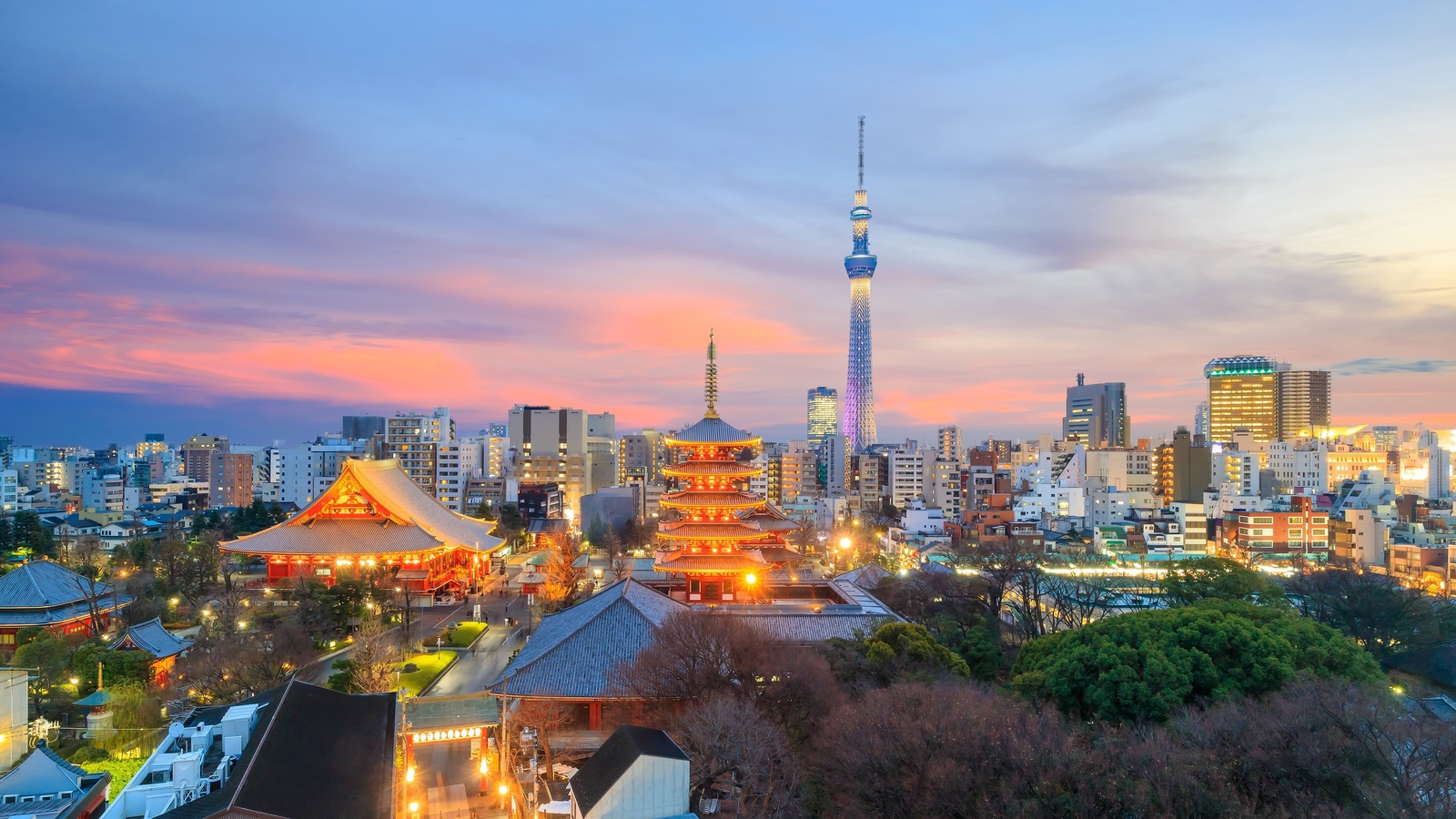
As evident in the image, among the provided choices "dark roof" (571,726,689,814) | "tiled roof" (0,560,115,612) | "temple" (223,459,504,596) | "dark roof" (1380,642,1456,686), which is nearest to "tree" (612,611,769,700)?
"dark roof" (571,726,689,814)

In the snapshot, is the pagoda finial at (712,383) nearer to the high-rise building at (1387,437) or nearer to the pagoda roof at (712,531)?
the pagoda roof at (712,531)

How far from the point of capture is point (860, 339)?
99.9 m

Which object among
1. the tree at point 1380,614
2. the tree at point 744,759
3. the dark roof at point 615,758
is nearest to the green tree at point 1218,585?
the tree at point 1380,614

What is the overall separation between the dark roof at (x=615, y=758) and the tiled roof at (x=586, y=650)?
4.04m

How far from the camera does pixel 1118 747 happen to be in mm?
13477

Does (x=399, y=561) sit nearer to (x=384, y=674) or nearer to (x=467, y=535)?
(x=467, y=535)

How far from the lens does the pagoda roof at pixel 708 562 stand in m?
31.1

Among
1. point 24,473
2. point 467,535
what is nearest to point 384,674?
point 467,535

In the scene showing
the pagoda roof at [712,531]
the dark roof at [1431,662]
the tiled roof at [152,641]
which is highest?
the pagoda roof at [712,531]

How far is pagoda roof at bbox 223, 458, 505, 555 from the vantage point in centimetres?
3916

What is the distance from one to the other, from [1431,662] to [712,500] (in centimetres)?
2270

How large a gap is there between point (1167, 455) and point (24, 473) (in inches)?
4041

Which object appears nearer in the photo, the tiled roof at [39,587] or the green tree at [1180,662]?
the green tree at [1180,662]

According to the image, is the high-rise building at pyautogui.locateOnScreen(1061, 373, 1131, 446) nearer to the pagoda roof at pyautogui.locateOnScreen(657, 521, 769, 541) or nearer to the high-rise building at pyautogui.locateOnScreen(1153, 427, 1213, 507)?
the high-rise building at pyautogui.locateOnScreen(1153, 427, 1213, 507)
